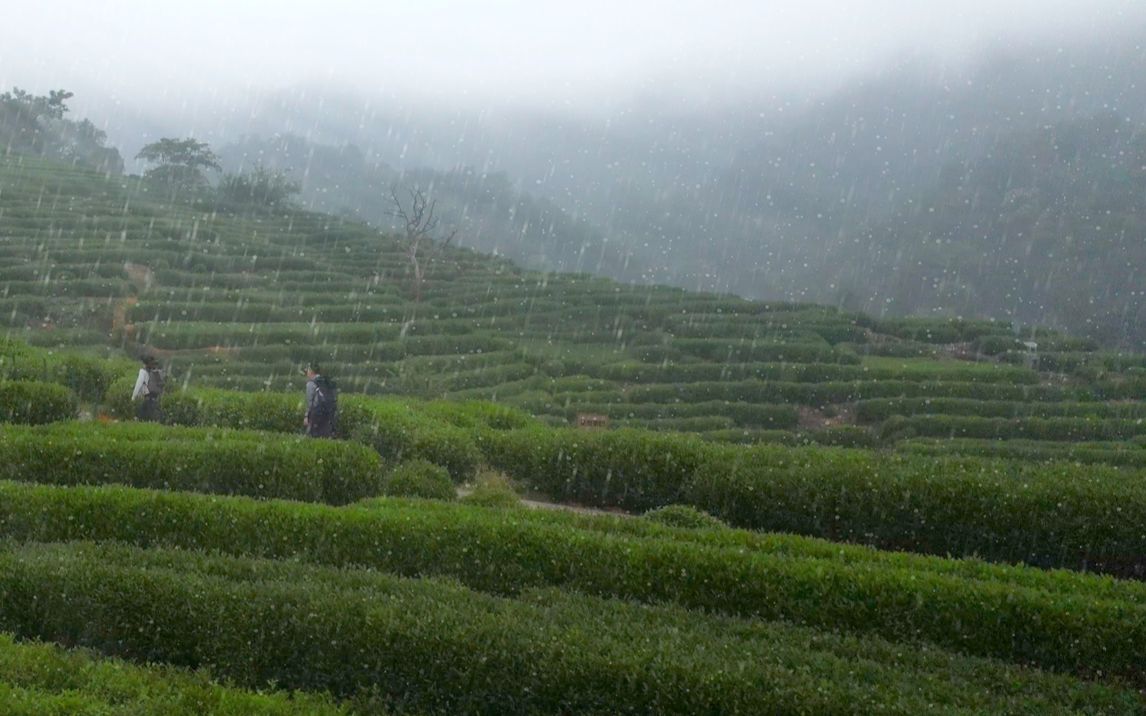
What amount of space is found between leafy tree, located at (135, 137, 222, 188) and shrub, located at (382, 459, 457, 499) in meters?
64.7

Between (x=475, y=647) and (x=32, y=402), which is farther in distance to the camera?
(x=32, y=402)

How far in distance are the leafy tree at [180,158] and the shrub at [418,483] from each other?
212ft

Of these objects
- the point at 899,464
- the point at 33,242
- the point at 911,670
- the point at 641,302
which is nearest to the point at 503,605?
the point at 911,670

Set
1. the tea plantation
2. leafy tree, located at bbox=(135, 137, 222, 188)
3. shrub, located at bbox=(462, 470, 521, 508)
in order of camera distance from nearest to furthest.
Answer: the tea plantation, shrub, located at bbox=(462, 470, 521, 508), leafy tree, located at bbox=(135, 137, 222, 188)

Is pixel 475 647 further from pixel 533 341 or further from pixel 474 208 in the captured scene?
pixel 474 208

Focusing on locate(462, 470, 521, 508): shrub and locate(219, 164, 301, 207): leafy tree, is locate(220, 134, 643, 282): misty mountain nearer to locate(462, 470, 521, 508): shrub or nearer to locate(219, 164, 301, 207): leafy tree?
locate(219, 164, 301, 207): leafy tree

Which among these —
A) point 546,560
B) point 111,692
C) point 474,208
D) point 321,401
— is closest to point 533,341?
point 321,401

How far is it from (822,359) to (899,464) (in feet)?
69.1

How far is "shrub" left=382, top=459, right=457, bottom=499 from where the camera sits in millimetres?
13734

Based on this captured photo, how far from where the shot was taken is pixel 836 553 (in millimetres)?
10492

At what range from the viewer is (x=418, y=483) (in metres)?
13.8

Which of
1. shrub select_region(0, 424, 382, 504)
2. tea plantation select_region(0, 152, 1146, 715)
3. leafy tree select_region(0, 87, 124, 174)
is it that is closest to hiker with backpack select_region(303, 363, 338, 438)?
tea plantation select_region(0, 152, 1146, 715)

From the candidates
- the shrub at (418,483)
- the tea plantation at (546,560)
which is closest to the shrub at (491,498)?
the tea plantation at (546,560)

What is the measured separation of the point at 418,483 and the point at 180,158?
70980 millimetres
